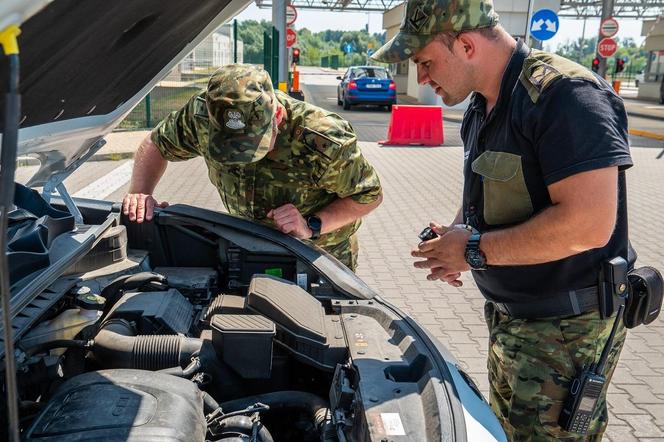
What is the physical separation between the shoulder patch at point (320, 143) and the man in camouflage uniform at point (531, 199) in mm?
606

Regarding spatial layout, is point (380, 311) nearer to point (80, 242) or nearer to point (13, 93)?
point (80, 242)

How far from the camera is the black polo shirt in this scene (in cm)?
165

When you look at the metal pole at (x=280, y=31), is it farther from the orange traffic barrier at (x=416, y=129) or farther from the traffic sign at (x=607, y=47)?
the traffic sign at (x=607, y=47)

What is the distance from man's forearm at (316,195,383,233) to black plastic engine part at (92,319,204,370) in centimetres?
111

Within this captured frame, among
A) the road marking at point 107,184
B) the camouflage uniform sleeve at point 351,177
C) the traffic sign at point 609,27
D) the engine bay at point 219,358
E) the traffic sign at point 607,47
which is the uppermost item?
the traffic sign at point 609,27

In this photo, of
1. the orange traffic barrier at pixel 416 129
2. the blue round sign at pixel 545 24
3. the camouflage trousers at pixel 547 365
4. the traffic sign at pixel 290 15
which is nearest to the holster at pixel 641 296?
the camouflage trousers at pixel 547 365

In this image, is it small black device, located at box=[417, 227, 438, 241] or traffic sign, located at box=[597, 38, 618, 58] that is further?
traffic sign, located at box=[597, 38, 618, 58]

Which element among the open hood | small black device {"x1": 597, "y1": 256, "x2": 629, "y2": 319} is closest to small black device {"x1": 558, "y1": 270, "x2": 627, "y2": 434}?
small black device {"x1": 597, "y1": 256, "x2": 629, "y2": 319}

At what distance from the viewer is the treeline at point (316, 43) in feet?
53.0

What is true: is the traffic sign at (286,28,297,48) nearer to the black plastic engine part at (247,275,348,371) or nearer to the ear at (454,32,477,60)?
the ear at (454,32,477,60)

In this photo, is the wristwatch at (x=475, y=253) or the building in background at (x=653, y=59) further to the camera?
the building in background at (x=653, y=59)

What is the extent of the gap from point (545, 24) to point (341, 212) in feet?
36.6

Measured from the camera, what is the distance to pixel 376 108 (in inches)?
806

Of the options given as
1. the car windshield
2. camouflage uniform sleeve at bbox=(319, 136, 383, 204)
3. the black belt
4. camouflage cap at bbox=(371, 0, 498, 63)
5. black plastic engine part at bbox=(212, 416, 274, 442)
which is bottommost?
black plastic engine part at bbox=(212, 416, 274, 442)
